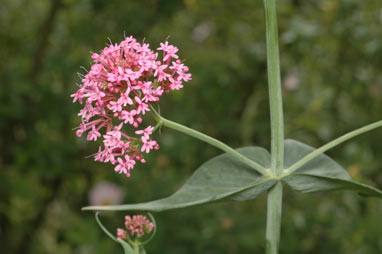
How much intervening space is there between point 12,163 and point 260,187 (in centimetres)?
127

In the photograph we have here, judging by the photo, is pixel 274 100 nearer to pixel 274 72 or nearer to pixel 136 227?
pixel 274 72

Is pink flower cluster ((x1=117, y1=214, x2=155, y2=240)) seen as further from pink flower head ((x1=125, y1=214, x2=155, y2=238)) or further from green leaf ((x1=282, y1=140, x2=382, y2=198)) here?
green leaf ((x1=282, y1=140, x2=382, y2=198))

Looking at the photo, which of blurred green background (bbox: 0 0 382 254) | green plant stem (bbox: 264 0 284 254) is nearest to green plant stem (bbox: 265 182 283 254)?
green plant stem (bbox: 264 0 284 254)

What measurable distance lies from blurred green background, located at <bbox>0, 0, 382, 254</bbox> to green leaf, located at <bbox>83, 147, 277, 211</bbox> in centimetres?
76

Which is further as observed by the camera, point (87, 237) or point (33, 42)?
point (33, 42)

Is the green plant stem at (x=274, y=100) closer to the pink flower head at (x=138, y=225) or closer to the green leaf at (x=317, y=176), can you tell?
the green leaf at (x=317, y=176)

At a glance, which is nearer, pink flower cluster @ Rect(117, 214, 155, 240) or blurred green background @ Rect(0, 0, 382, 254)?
pink flower cluster @ Rect(117, 214, 155, 240)

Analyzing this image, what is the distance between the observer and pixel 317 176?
0.67 meters

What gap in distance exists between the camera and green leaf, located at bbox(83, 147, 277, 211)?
70 centimetres

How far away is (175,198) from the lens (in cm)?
73

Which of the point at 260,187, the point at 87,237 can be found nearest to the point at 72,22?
the point at 87,237

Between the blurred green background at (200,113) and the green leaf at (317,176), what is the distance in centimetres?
74

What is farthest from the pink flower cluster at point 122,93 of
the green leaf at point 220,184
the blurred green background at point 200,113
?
the blurred green background at point 200,113

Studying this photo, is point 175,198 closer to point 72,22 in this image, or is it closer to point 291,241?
point 291,241
